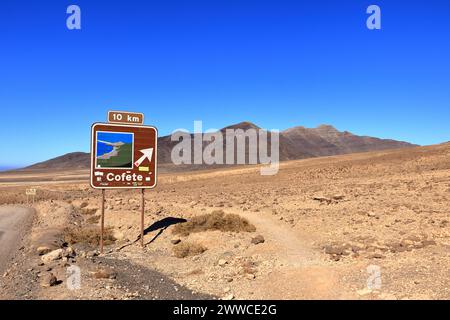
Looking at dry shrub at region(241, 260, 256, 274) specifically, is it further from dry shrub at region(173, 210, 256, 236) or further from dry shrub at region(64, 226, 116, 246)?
dry shrub at region(64, 226, 116, 246)

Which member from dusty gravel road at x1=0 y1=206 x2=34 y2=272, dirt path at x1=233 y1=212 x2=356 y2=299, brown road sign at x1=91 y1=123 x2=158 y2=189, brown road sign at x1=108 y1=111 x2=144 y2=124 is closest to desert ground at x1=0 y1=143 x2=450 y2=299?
dirt path at x1=233 y1=212 x2=356 y2=299

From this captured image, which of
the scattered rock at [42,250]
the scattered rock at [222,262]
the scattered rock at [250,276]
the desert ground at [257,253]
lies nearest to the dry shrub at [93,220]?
the desert ground at [257,253]

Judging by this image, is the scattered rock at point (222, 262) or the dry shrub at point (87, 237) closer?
the scattered rock at point (222, 262)

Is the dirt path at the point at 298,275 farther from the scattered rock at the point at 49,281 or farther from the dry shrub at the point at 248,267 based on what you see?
the scattered rock at the point at 49,281

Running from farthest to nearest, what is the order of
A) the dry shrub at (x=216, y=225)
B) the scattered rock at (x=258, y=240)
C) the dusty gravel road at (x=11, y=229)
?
the dry shrub at (x=216, y=225), the dusty gravel road at (x=11, y=229), the scattered rock at (x=258, y=240)

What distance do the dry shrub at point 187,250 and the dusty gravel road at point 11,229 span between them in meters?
5.18

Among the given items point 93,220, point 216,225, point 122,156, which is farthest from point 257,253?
point 93,220

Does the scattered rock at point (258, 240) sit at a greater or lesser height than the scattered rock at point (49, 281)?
greater

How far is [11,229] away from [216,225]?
10935 mm

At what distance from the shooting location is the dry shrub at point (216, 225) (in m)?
15.8

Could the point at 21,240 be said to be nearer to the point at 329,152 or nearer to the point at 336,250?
the point at 336,250

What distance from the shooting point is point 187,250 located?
13586 millimetres

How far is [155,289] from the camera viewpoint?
10109 mm
